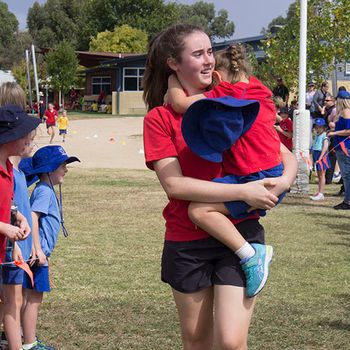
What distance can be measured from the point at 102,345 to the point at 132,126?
112ft

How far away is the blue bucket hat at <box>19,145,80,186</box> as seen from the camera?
532cm

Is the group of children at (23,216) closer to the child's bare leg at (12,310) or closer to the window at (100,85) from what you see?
the child's bare leg at (12,310)

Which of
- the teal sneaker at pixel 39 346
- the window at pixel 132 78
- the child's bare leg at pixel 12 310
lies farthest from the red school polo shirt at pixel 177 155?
the window at pixel 132 78

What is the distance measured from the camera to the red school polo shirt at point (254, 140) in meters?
3.46

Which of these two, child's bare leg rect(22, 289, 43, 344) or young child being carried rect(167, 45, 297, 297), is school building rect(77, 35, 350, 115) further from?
young child being carried rect(167, 45, 297, 297)

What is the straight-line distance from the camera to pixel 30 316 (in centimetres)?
513

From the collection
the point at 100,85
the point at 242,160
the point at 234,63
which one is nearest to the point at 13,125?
the point at 234,63

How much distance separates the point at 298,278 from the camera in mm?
7363

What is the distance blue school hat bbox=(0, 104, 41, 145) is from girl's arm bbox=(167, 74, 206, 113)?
1.10 meters

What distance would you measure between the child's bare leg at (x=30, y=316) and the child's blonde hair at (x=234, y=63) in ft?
7.74

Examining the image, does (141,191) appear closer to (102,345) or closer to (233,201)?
(102,345)

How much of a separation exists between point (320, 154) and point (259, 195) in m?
12.2

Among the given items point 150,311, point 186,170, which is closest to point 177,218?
point 186,170

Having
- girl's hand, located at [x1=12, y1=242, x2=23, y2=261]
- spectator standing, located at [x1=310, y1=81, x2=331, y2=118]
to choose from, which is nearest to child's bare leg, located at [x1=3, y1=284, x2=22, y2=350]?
girl's hand, located at [x1=12, y1=242, x2=23, y2=261]
